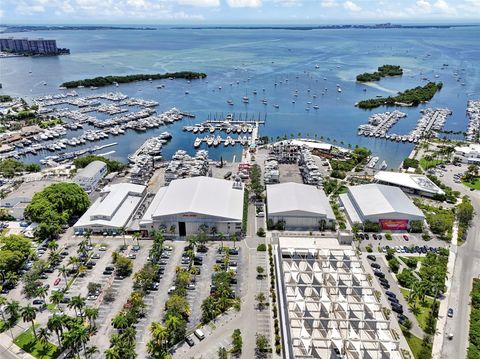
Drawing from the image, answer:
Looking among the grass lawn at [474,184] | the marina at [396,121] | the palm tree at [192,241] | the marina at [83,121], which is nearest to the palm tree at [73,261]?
the palm tree at [192,241]

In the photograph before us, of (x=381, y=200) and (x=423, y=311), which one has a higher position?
(x=381, y=200)

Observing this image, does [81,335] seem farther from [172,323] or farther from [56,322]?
[172,323]

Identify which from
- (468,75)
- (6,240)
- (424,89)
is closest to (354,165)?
(6,240)

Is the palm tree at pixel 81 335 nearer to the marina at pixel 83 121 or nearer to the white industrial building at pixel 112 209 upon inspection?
the white industrial building at pixel 112 209

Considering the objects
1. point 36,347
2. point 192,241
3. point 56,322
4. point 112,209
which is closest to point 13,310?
point 36,347

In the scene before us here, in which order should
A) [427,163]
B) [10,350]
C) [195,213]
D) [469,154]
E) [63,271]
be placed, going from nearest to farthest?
[10,350] → [63,271] → [195,213] → [427,163] → [469,154]

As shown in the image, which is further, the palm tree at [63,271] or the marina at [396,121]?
the marina at [396,121]
